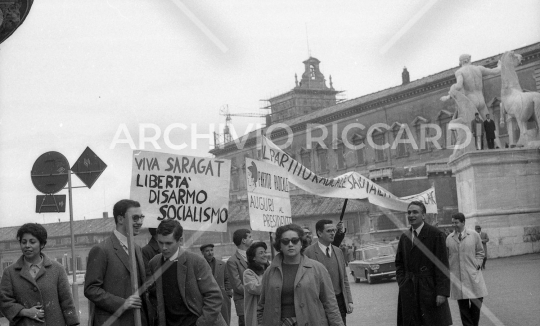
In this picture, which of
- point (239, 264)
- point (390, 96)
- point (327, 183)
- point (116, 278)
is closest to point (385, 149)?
point (390, 96)

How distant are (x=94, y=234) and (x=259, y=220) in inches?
2629

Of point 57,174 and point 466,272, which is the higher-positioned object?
point 57,174

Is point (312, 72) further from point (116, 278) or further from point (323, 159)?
point (116, 278)

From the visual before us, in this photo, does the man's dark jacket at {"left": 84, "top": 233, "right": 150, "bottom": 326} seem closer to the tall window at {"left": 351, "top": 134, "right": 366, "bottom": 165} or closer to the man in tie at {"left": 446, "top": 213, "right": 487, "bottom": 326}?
the man in tie at {"left": 446, "top": 213, "right": 487, "bottom": 326}

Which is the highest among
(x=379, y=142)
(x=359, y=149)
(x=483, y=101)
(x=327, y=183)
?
(x=379, y=142)

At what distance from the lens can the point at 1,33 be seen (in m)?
6.74

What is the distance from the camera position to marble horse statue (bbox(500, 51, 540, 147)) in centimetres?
2553

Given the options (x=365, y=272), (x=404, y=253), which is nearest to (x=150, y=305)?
(x=404, y=253)

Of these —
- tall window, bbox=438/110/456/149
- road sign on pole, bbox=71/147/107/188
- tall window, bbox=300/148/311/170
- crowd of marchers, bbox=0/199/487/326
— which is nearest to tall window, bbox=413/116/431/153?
tall window, bbox=438/110/456/149

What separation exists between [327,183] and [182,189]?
435cm

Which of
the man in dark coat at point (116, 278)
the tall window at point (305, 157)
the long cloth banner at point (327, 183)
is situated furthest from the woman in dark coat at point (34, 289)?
the tall window at point (305, 157)

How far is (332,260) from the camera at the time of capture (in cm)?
820

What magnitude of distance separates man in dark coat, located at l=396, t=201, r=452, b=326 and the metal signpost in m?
3.83

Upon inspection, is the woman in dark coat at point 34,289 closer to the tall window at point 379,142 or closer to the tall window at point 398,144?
the tall window at point 398,144
